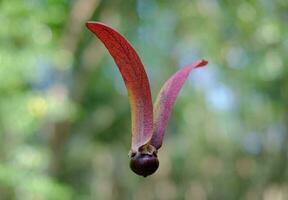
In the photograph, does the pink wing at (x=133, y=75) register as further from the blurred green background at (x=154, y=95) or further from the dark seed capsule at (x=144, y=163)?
the blurred green background at (x=154, y=95)

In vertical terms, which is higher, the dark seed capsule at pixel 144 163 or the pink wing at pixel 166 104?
the pink wing at pixel 166 104

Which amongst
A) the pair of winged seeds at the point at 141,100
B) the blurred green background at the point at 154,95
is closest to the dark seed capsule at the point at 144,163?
the pair of winged seeds at the point at 141,100

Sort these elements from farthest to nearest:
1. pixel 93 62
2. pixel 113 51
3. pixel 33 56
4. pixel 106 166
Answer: pixel 106 166 < pixel 93 62 < pixel 33 56 < pixel 113 51

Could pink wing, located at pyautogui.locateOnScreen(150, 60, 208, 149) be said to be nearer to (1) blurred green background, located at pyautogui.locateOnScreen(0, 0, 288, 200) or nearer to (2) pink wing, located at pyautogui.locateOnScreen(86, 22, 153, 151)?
(2) pink wing, located at pyautogui.locateOnScreen(86, 22, 153, 151)

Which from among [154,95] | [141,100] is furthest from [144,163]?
[154,95]

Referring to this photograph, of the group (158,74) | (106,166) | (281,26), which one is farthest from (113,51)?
(106,166)

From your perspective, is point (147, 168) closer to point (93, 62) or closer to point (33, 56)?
point (33, 56)
